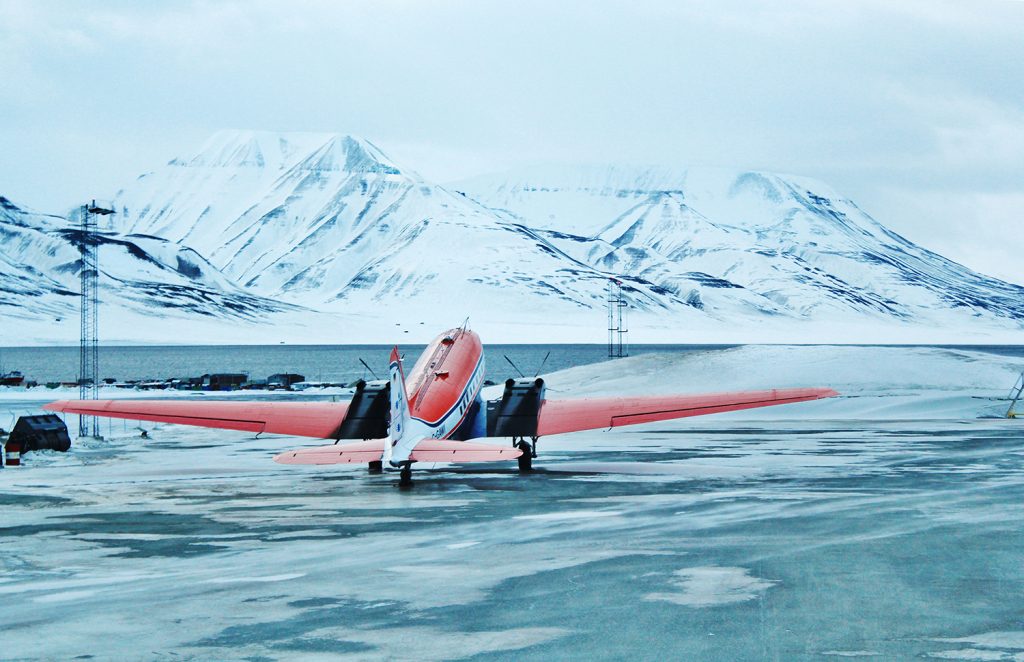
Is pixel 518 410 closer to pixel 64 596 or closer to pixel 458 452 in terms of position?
pixel 458 452

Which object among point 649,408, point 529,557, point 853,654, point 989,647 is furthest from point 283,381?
point 989,647

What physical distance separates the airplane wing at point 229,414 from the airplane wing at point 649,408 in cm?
666

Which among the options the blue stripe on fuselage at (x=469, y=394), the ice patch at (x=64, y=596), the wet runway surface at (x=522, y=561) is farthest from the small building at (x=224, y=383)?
the ice patch at (x=64, y=596)

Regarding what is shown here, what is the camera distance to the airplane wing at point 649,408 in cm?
3531

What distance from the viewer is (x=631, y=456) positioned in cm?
4250

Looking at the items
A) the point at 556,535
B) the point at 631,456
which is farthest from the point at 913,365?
the point at 556,535

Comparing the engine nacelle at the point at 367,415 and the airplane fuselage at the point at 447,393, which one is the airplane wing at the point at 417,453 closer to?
the airplane fuselage at the point at 447,393

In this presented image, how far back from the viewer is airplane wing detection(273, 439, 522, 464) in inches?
1129

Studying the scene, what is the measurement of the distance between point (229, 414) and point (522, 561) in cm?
1634

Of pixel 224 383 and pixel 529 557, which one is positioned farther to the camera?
pixel 224 383

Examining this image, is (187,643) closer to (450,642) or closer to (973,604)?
(450,642)

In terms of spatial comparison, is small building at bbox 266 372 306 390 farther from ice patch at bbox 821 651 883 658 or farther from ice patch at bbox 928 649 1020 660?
ice patch at bbox 928 649 1020 660

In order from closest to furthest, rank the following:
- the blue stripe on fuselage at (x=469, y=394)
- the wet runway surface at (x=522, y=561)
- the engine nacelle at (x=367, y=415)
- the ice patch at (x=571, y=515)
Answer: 1. the wet runway surface at (x=522, y=561)
2. the ice patch at (x=571, y=515)
3. the blue stripe on fuselage at (x=469, y=394)
4. the engine nacelle at (x=367, y=415)

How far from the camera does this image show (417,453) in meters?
30.5
